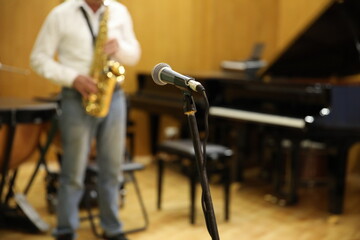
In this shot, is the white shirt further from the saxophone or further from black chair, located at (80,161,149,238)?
black chair, located at (80,161,149,238)

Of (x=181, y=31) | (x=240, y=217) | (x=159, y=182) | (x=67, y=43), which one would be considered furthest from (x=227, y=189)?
(x=181, y=31)

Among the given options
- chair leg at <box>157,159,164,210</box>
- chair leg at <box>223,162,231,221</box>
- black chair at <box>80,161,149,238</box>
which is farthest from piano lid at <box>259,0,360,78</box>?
black chair at <box>80,161,149,238</box>

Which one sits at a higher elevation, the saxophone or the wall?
the wall

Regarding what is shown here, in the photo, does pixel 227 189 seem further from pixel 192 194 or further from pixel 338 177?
pixel 338 177

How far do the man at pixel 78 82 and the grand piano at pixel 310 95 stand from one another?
139 centimetres

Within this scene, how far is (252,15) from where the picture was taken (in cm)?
585

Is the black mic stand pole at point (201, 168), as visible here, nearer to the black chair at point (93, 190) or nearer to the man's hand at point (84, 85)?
the man's hand at point (84, 85)

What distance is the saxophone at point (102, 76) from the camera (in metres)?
2.51

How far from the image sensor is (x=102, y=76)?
2.57 m

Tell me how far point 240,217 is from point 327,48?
1.52m

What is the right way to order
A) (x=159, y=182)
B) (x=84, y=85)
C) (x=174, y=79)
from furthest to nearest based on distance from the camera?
(x=159, y=182) < (x=84, y=85) < (x=174, y=79)

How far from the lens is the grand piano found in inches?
129

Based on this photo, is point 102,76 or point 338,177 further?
point 338,177

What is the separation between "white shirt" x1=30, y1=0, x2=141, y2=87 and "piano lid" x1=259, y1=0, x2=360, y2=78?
164cm
